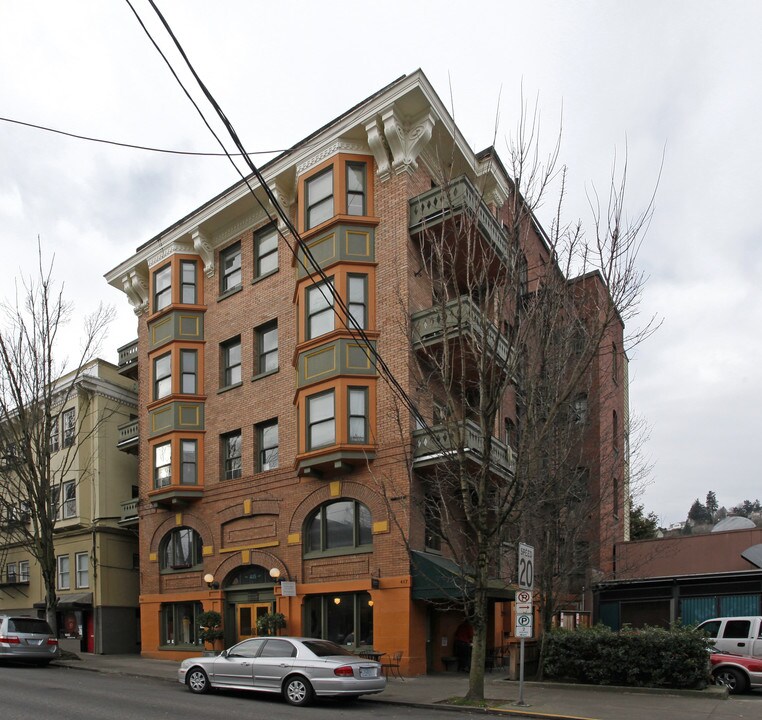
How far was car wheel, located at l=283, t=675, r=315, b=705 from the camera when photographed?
48.4 feet

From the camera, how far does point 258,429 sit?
25328 millimetres

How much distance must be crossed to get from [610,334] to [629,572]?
10.6 m

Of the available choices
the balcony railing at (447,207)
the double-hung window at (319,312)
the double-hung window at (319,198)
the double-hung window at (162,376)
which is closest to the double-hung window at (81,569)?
the double-hung window at (162,376)

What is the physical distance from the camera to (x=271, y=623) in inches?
862

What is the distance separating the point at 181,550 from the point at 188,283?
9287 millimetres

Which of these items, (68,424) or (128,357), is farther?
(68,424)

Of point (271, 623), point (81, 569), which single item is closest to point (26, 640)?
point (271, 623)

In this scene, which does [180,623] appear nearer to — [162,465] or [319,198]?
[162,465]

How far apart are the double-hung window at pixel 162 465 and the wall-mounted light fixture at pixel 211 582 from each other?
367 cm

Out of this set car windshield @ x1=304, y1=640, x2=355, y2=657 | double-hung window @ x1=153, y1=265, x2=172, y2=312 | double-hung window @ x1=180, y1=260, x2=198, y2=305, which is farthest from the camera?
double-hung window @ x1=153, y1=265, x2=172, y2=312

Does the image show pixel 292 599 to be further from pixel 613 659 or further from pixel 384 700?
pixel 613 659

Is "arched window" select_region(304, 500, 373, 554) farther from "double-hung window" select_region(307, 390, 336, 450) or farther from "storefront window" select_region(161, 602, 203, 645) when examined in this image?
"storefront window" select_region(161, 602, 203, 645)

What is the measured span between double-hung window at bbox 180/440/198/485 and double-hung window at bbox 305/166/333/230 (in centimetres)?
867

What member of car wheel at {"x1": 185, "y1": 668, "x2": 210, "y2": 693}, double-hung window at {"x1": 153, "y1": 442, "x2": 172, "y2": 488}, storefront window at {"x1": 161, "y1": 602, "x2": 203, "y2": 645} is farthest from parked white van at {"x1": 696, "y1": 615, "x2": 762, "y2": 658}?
double-hung window at {"x1": 153, "y1": 442, "x2": 172, "y2": 488}
